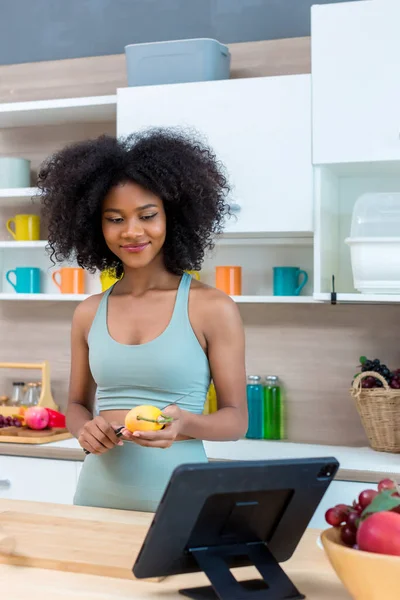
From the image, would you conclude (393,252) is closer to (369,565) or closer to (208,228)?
(208,228)

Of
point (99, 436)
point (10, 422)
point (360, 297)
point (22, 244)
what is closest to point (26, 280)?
point (22, 244)

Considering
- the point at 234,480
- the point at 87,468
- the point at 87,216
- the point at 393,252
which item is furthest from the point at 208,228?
the point at 234,480

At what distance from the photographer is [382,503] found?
2.94 ft

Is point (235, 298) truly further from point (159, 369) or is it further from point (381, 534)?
point (381, 534)

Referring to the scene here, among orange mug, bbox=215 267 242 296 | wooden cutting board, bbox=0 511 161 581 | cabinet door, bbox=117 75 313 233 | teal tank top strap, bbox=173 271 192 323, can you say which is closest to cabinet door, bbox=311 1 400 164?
cabinet door, bbox=117 75 313 233

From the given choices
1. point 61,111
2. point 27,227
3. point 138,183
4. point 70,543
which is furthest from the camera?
point 27,227

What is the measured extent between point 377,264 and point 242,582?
1709 millimetres

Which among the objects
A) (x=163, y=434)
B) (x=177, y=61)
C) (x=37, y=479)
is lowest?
(x=37, y=479)

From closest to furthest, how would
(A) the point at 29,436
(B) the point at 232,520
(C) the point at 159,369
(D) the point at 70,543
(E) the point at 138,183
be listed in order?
(B) the point at 232,520, (D) the point at 70,543, (C) the point at 159,369, (E) the point at 138,183, (A) the point at 29,436

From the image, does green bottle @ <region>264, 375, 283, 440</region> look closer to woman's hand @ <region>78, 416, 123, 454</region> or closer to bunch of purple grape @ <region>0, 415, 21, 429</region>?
bunch of purple grape @ <region>0, 415, 21, 429</region>

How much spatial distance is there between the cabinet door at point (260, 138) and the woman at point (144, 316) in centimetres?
80

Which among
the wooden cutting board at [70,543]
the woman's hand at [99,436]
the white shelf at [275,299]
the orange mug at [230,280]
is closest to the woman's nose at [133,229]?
the woman's hand at [99,436]

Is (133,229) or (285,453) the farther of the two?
(285,453)

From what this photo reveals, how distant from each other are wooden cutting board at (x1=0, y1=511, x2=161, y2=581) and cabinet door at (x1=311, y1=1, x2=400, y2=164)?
1676mm
